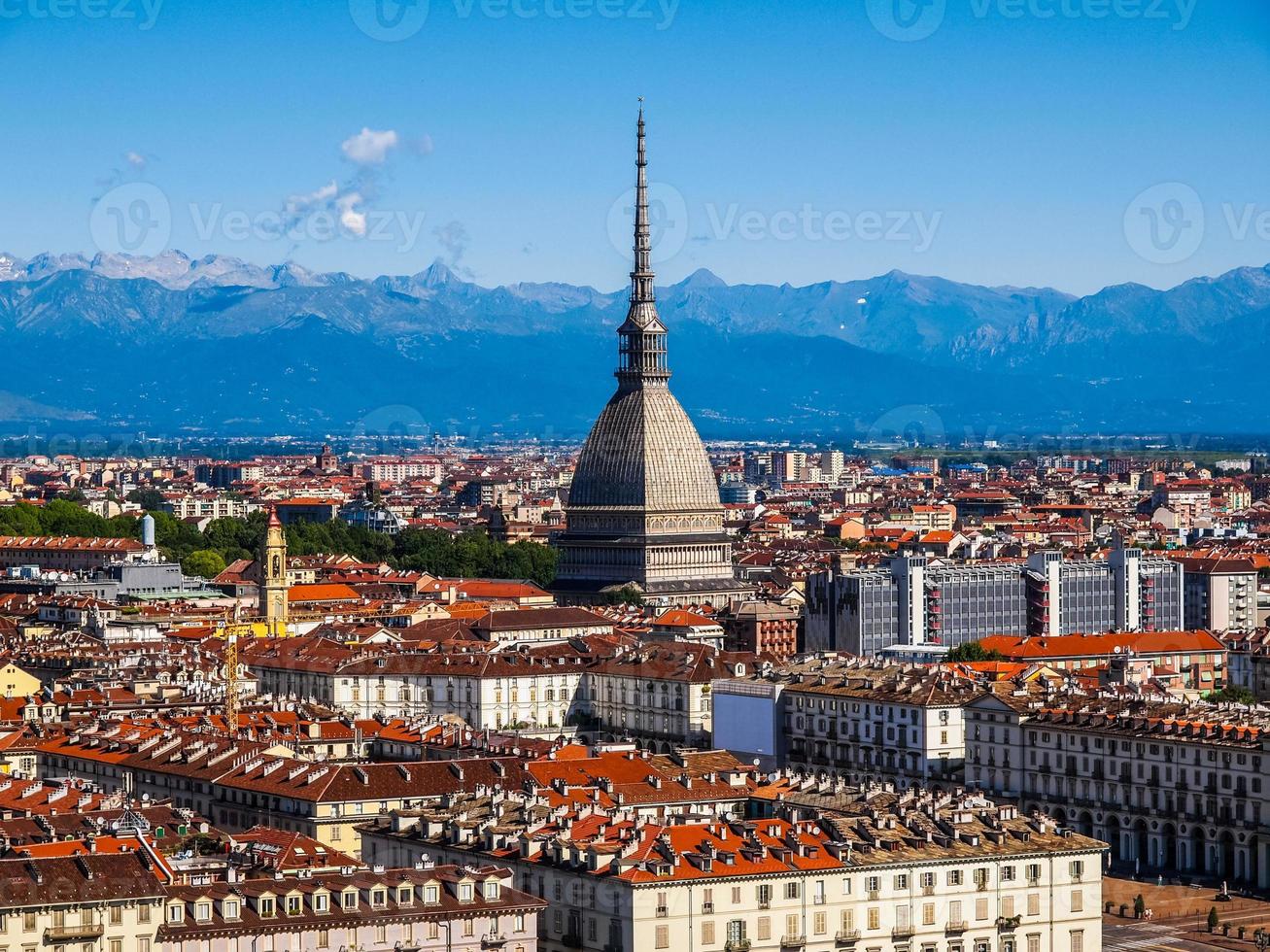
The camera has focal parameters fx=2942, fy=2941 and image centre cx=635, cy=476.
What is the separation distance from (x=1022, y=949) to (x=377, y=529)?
429ft

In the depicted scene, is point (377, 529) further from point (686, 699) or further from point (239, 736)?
point (239, 736)

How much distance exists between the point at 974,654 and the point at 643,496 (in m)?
43.6

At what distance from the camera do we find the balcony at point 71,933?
36812 mm

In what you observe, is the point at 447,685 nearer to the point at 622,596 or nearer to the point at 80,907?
the point at 622,596

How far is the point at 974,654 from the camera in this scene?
87.7m

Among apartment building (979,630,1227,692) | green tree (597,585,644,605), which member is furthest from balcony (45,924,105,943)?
green tree (597,585,644,605)

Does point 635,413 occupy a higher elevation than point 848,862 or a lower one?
higher

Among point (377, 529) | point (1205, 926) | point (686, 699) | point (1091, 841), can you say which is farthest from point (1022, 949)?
point (377, 529)

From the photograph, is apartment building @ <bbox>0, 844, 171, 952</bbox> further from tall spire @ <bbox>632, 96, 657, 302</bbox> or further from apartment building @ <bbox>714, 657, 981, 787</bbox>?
tall spire @ <bbox>632, 96, 657, 302</bbox>

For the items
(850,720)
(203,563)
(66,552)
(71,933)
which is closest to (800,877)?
(71,933)

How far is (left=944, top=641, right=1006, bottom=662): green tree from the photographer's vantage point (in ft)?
284

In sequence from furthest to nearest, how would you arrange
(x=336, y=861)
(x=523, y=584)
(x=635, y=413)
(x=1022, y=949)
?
(x=635, y=413), (x=523, y=584), (x=1022, y=949), (x=336, y=861)

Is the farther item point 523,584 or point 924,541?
point 924,541

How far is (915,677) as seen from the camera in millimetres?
71500
